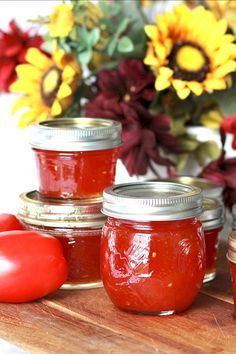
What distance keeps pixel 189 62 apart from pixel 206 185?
24 centimetres

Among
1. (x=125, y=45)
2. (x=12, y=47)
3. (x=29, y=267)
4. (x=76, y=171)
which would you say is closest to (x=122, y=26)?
(x=125, y=45)

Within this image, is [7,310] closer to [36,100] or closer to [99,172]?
[99,172]

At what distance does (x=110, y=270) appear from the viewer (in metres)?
1.11

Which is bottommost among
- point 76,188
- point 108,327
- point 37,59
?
point 108,327

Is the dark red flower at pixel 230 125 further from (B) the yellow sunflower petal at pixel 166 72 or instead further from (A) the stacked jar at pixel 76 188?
(A) the stacked jar at pixel 76 188

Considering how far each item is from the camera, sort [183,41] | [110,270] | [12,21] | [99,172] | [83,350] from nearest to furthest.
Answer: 1. [83,350]
2. [110,270]
3. [99,172]
4. [183,41]
5. [12,21]

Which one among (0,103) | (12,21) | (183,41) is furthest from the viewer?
(0,103)

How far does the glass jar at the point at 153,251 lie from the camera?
1076mm

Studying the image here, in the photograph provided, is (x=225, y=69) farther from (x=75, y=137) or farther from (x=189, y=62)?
(x=75, y=137)

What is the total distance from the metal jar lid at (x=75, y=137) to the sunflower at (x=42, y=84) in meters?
0.37

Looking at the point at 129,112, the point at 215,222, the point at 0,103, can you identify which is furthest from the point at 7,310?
the point at 0,103

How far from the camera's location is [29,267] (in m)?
1.15

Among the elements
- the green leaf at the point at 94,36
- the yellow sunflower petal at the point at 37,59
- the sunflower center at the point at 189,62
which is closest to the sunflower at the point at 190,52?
the sunflower center at the point at 189,62

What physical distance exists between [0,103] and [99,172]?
27.7 inches
